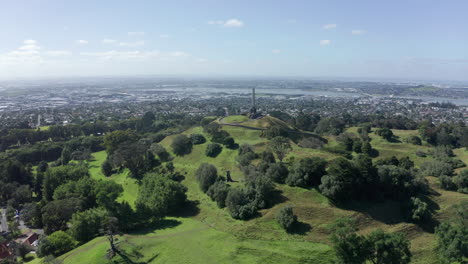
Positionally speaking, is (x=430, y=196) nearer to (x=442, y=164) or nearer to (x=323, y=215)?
(x=442, y=164)

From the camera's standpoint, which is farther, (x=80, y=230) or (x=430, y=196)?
(x=430, y=196)

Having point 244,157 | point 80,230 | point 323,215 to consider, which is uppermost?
point 244,157

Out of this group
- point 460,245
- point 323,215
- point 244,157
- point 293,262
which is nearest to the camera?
point 460,245

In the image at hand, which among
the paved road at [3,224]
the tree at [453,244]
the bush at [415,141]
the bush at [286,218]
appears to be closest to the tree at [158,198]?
the bush at [286,218]

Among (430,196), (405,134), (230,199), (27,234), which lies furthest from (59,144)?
(405,134)

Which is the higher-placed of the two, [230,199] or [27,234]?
[230,199]

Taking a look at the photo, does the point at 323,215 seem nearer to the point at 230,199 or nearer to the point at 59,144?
the point at 230,199

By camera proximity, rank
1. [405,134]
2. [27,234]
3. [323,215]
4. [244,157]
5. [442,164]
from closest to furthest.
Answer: [323,215], [27,234], [442,164], [244,157], [405,134]
